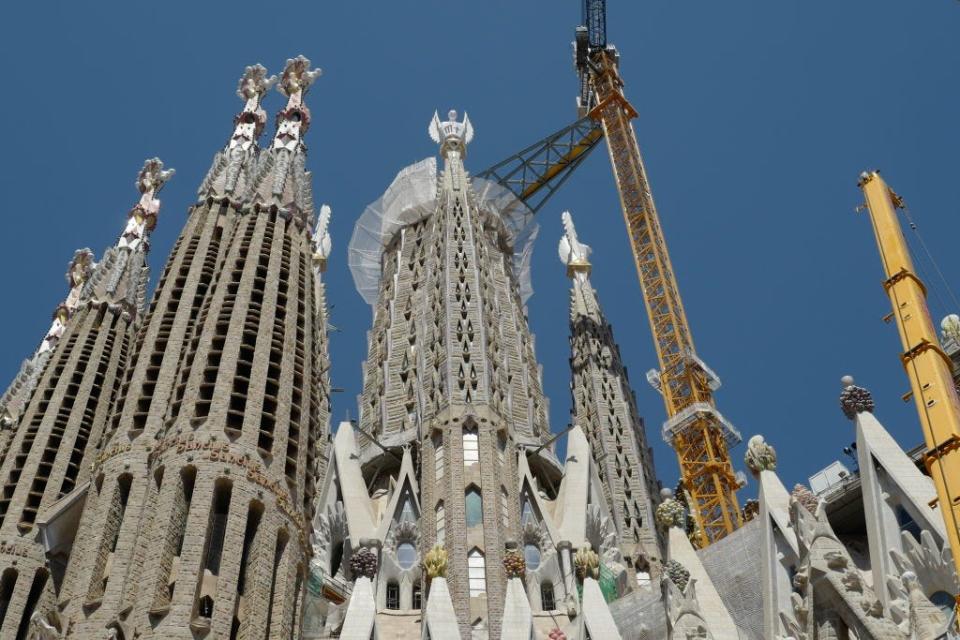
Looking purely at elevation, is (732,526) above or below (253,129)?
below

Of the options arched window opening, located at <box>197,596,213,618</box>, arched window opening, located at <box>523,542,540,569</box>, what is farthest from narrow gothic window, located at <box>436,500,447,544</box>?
arched window opening, located at <box>197,596,213,618</box>

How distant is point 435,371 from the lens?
42469 mm

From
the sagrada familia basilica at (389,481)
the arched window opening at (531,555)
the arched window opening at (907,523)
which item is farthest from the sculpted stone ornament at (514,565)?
the arched window opening at (907,523)

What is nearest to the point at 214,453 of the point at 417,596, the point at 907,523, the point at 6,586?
the point at 417,596

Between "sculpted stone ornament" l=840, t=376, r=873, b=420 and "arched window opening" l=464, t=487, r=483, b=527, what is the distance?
9.62 m

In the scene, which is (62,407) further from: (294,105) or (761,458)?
(761,458)

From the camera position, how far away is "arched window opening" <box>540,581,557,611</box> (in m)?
36.2

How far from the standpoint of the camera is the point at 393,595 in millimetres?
36594

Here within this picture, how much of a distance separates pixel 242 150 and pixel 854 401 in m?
32.2

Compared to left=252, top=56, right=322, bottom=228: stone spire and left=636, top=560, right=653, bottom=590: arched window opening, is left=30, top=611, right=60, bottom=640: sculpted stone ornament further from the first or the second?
left=252, top=56, right=322, bottom=228: stone spire

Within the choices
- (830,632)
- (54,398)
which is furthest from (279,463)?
(830,632)

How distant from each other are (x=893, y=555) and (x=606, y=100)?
40.7 meters

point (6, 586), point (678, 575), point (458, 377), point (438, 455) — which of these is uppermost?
point (458, 377)

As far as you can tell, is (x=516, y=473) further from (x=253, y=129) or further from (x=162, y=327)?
(x=253, y=129)
